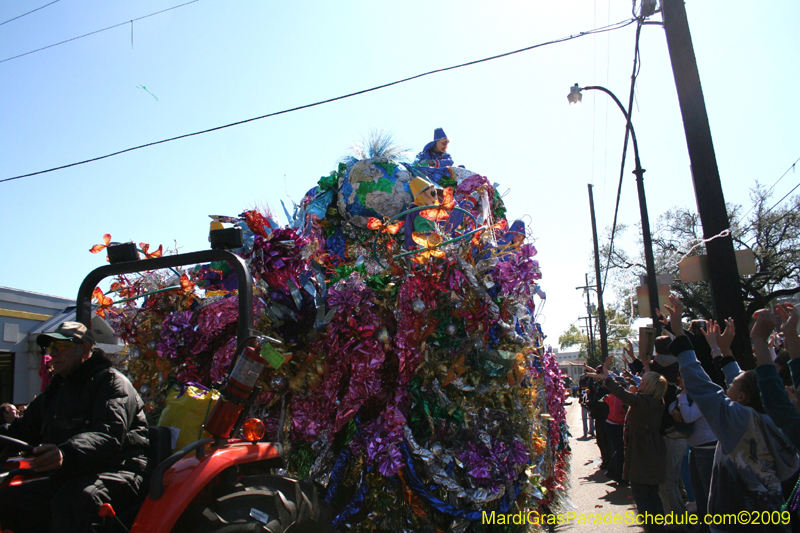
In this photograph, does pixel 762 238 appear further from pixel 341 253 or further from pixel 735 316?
pixel 341 253

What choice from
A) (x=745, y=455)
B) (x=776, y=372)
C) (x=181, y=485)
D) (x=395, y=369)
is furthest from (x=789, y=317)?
(x=181, y=485)

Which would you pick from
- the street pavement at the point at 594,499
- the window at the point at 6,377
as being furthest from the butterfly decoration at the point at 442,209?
the window at the point at 6,377

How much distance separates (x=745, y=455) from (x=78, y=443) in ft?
11.4

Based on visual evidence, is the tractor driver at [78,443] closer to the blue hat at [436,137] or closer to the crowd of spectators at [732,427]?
the crowd of spectators at [732,427]

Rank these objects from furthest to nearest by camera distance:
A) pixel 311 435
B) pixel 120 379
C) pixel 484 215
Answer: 1. pixel 484 215
2. pixel 311 435
3. pixel 120 379

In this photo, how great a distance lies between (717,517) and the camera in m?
3.08

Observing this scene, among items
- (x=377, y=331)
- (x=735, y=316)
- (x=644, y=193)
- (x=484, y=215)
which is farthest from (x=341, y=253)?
(x=644, y=193)

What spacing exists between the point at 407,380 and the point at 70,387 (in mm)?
2135

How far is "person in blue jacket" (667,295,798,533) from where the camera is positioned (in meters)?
2.94

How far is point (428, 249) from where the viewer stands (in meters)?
3.91

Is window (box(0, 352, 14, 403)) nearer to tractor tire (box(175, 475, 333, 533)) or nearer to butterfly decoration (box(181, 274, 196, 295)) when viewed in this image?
butterfly decoration (box(181, 274, 196, 295))

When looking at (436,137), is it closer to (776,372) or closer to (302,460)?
(302,460)

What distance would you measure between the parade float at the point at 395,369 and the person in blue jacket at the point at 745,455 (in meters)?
1.30

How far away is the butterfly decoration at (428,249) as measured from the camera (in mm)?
3893
